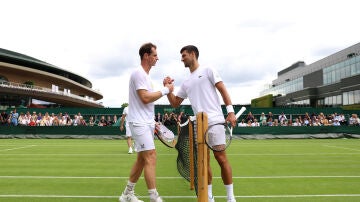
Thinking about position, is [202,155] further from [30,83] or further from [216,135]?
[30,83]

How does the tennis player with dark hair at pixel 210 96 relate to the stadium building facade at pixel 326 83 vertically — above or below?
below

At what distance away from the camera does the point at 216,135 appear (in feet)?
17.0

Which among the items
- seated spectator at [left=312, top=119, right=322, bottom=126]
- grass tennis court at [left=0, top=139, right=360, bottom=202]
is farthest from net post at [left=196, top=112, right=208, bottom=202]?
seated spectator at [left=312, top=119, right=322, bottom=126]

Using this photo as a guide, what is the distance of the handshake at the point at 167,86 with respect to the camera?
516cm

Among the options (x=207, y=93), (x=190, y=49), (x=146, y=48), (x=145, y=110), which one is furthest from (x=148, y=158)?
(x=190, y=49)

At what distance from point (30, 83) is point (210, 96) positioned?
72677 mm

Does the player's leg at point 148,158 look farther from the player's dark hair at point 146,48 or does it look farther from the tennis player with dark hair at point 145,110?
the player's dark hair at point 146,48

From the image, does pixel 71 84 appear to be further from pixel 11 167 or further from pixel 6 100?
pixel 11 167

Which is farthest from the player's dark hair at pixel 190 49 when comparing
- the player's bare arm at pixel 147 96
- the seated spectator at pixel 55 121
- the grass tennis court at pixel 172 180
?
the seated spectator at pixel 55 121

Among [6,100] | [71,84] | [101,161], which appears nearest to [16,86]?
[6,100]

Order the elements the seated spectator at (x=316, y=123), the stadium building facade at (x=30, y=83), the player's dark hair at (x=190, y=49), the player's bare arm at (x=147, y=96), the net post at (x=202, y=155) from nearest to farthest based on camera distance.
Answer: the net post at (x=202, y=155), the player's bare arm at (x=147, y=96), the player's dark hair at (x=190, y=49), the seated spectator at (x=316, y=123), the stadium building facade at (x=30, y=83)

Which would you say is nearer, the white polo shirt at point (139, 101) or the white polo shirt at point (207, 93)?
the white polo shirt at point (139, 101)

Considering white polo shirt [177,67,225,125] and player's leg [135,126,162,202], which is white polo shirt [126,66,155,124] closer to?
player's leg [135,126,162,202]

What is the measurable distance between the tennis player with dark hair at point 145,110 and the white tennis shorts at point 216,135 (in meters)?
0.82
